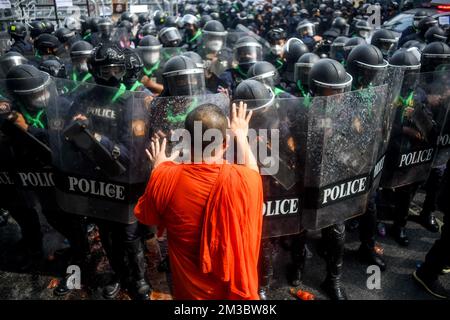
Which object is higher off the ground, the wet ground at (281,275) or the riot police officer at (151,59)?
the riot police officer at (151,59)

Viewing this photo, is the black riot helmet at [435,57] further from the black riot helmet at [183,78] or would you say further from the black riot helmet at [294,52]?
the black riot helmet at [183,78]

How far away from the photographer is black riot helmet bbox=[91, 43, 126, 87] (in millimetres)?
3125

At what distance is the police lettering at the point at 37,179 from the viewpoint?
3279 millimetres

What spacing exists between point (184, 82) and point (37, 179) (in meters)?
1.59

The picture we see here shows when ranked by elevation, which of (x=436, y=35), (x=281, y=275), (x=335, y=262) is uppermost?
(x=436, y=35)

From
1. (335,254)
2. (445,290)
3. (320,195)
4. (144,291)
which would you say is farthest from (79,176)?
(445,290)

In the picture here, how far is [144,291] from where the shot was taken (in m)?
3.36

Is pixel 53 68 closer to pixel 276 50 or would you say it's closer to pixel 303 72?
pixel 303 72

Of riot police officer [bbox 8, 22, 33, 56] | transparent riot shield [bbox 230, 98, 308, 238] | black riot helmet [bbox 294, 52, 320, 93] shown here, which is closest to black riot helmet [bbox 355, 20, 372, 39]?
black riot helmet [bbox 294, 52, 320, 93]

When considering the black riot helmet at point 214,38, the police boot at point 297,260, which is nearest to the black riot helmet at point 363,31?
the black riot helmet at point 214,38

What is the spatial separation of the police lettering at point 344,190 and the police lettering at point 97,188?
4.87 feet

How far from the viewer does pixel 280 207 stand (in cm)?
268

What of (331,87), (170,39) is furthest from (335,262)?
(170,39)

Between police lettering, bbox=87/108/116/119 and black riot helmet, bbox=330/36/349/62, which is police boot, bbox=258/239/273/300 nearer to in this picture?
police lettering, bbox=87/108/116/119
